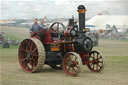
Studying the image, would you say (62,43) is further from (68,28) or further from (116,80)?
(116,80)

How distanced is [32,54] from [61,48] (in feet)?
2.86

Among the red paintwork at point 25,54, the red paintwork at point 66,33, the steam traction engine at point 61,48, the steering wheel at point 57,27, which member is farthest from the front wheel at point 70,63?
the steering wheel at point 57,27

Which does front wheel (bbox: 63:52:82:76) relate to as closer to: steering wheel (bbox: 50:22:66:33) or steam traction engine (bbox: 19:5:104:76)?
steam traction engine (bbox: 19:5:104:76)

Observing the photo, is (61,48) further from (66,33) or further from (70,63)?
(70,63)

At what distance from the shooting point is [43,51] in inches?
299

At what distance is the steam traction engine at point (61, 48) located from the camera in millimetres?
7392

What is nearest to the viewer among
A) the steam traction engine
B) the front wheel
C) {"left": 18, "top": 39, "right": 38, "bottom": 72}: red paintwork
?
the front wheel

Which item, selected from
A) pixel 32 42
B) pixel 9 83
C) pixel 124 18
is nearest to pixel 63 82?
pixel 9 83

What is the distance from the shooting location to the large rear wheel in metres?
7.55

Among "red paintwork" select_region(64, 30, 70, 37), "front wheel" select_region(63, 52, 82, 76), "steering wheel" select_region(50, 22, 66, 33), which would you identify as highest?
"steering wheel" select_region(50, 22, 66, 33)

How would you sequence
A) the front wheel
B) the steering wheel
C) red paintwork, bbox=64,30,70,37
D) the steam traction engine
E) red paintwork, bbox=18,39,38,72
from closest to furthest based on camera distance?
the front wheel, the steam traction engine, red paintwork, bbox=64,30,70,37, red paintwork, bbox=18,39,38,72, the steering wheel

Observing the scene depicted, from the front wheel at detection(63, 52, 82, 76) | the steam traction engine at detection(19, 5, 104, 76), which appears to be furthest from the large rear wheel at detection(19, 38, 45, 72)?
the front wheel at detection(63, 52, 82, 76)

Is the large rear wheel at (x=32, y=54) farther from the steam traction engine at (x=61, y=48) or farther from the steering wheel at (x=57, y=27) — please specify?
the steering wheel at (x=57, y=27)

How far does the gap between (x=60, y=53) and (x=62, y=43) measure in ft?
0.97
